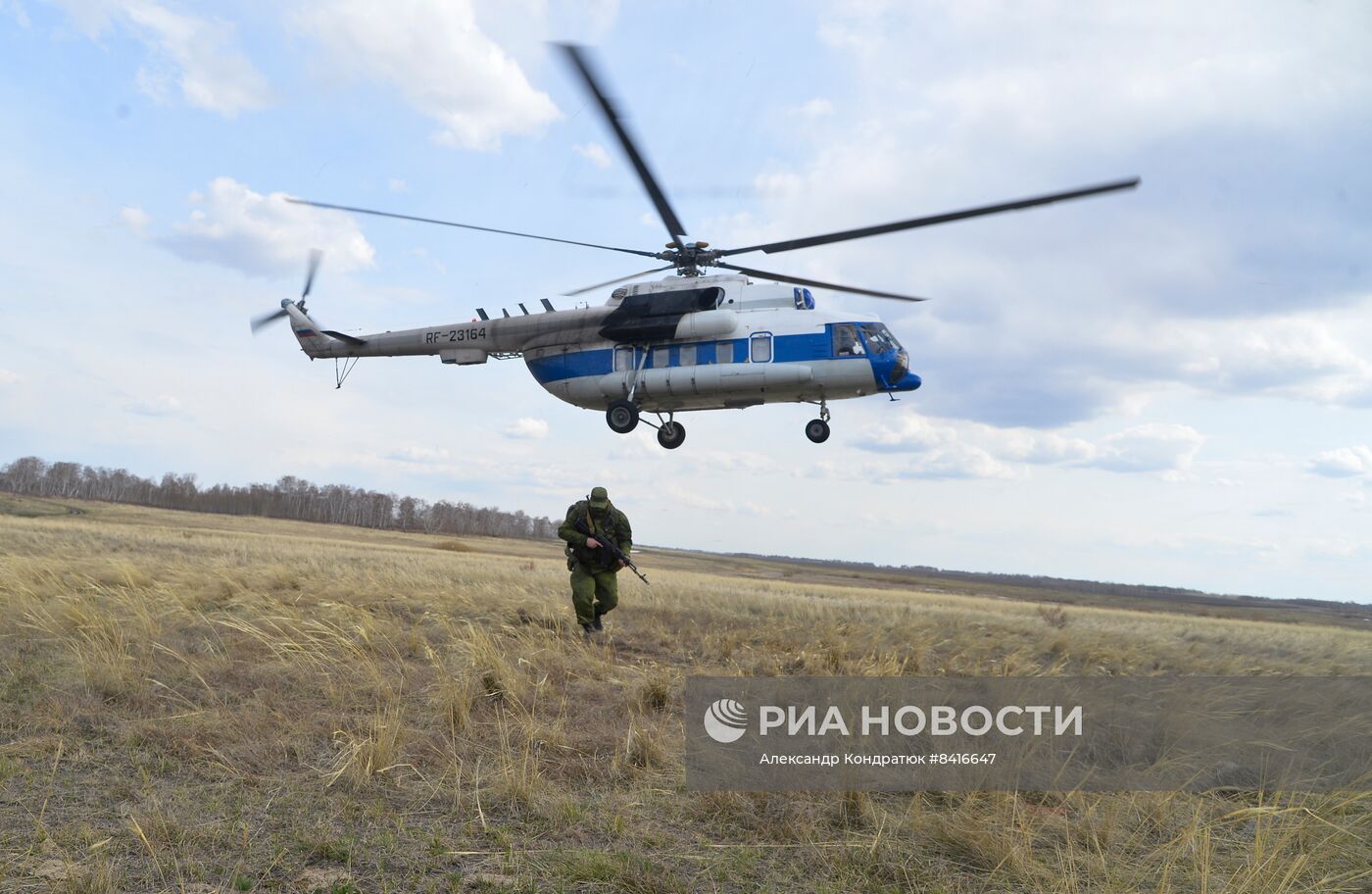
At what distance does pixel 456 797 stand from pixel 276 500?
368ft

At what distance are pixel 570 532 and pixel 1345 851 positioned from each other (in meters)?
7.73

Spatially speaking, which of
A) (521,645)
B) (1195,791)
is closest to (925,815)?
(1195,791)

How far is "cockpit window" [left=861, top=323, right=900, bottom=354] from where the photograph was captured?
13334 millimetres

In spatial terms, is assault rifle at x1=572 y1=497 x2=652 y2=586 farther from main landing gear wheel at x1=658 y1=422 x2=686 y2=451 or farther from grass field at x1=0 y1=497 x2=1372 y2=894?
main landing gear wheel at x1=658 y1=422 x2=686 y2=451

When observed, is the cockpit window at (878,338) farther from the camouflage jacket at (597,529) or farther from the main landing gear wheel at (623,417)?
the camouflage jacket at (597,529)

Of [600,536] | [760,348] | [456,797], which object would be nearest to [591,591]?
[600,536]

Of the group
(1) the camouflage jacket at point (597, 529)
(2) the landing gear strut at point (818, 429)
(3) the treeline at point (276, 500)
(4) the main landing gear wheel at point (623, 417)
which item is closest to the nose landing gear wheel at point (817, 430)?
(2) the landing gear strut at point (818, 429)

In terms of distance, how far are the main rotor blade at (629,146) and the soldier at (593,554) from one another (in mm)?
3802

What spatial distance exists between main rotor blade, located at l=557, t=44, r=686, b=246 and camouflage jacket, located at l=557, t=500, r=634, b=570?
398 cm

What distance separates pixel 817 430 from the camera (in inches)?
505

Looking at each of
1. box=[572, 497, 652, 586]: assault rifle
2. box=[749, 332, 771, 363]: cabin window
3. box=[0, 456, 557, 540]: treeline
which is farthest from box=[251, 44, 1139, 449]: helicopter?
box=[0, 456, 557, 540]: treeline

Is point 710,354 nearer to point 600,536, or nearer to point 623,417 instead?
point 623,417

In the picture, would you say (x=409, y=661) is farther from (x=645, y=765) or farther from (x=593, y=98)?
(x=593, y=98)

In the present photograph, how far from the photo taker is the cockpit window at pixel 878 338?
13334 mm
